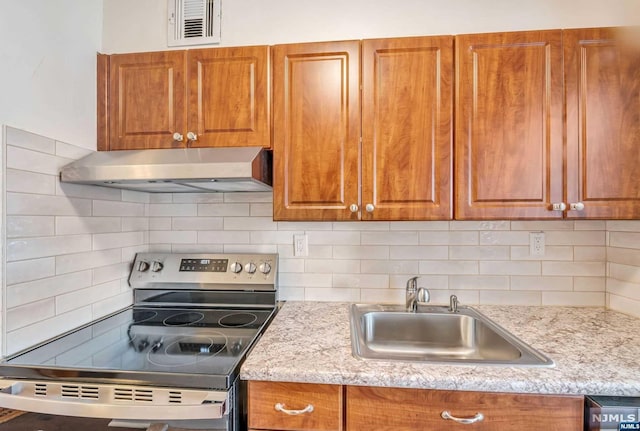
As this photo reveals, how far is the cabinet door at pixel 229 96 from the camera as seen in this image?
136 centimetres

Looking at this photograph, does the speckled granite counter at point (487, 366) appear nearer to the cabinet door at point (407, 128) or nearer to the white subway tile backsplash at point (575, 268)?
the white subway tile backsplash at point (575, 268)

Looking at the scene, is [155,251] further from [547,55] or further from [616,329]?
[616,329]

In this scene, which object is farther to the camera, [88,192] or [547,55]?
[88,192]

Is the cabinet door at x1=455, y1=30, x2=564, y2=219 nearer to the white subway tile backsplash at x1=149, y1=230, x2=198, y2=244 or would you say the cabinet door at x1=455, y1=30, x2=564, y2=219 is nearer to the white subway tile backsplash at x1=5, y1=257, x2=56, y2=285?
the white subway tile backsplash at x1=149, y1=230, x2=198, y2=244

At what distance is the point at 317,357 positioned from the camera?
1025mm

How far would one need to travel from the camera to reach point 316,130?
1.33 m

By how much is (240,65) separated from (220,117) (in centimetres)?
24

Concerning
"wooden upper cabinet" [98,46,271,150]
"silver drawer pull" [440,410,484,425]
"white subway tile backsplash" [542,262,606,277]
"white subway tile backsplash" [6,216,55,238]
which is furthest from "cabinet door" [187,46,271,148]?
"white subway tile backsplash" [542,262,606,277]

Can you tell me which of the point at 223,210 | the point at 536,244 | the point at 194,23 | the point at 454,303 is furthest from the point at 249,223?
the point at 536,244

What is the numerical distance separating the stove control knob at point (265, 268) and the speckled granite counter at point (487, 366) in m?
0.32

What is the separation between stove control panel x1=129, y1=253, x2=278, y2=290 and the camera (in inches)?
63.3

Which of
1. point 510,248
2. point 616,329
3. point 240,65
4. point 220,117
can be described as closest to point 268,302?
point 220,117

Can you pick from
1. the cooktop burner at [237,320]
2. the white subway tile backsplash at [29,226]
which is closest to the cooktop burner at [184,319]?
the cooktop burner at [237,320]

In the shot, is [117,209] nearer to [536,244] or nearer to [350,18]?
[350,18]
